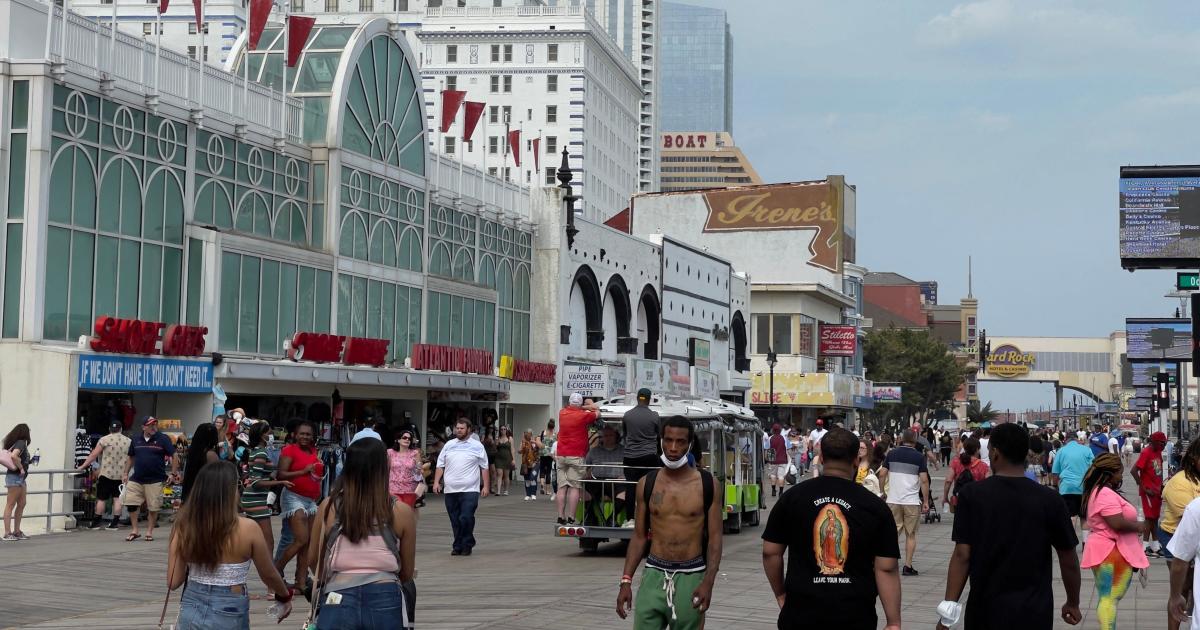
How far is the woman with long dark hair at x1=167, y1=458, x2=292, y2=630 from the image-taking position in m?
7.64

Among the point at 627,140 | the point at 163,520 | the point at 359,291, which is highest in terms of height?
the point at 627,140

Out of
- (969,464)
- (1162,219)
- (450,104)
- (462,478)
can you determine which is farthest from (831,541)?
(450,104)

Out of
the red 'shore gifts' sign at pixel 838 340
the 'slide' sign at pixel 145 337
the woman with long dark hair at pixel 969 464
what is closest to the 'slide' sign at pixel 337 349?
the 'slide' sign at pixel 145 337

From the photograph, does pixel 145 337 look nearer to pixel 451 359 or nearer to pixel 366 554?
pixel 451 359

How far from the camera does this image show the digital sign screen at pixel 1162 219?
3838cm

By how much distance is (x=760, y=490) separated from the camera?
26.6 m

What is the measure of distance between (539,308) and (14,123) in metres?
23.0

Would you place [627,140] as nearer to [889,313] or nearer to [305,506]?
[889,313]

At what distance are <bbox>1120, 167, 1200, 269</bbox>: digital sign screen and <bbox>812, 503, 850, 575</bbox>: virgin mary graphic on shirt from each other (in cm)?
3326

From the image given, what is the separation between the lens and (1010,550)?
7.99m

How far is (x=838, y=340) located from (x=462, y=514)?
61297 millimetres

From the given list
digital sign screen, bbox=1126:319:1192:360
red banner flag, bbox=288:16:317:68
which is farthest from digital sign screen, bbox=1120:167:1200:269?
digital sign screen, bbox=1126:319:1192:360

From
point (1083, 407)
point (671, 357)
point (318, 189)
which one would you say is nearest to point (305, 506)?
point (318, 189)

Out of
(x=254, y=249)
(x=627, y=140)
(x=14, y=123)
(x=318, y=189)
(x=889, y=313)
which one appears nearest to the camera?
(x=14, y=123)
